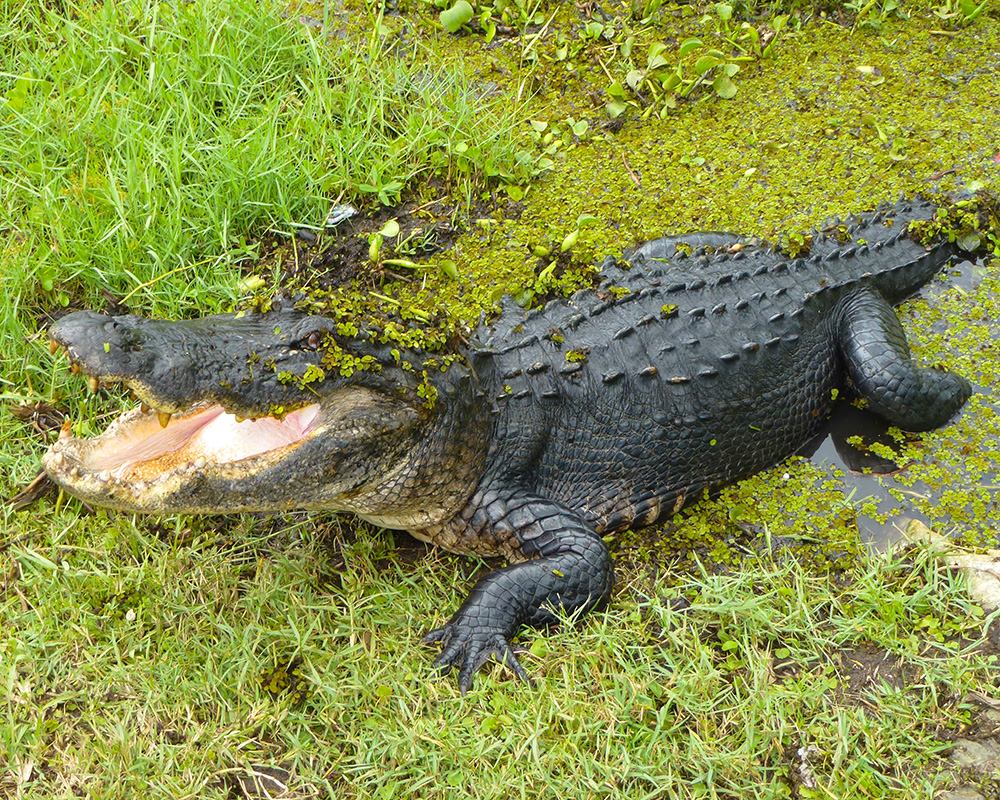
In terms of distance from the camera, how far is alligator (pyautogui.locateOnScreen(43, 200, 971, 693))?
2.71 meters

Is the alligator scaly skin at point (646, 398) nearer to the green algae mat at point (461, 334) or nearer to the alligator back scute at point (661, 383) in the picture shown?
the alligator back scute at point (661, 383)

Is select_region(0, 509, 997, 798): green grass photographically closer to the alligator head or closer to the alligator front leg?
the alligator front leg

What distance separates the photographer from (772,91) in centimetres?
529

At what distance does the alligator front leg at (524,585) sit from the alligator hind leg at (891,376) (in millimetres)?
1369

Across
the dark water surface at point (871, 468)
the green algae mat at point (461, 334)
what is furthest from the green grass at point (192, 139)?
the dark water surface at point (871, 468)

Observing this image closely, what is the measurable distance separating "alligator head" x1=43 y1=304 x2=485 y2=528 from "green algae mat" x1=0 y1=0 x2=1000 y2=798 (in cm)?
25

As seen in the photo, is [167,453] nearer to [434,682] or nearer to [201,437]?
[201,437]

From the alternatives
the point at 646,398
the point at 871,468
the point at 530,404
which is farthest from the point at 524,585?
the point at 871,468

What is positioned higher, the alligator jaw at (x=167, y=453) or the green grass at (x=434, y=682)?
the alligator jaw at (x=167, y=453)

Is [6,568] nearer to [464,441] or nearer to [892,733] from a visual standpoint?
[464,441]

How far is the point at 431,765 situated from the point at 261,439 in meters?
1.18

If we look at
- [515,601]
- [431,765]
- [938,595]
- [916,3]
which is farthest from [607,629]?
[916,3]

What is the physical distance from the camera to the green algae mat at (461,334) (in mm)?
2807

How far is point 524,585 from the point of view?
3135mm
